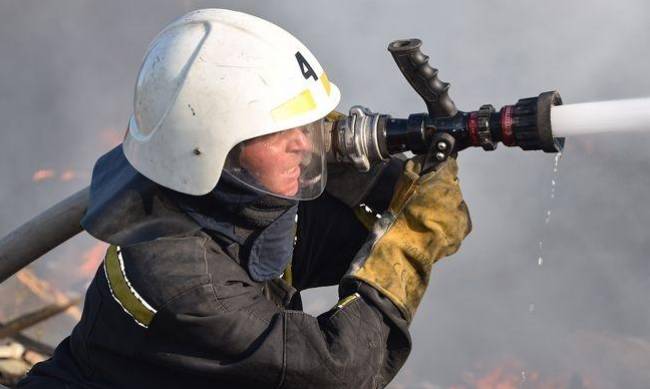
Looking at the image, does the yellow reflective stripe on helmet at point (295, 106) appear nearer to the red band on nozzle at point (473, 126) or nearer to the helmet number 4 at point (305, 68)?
the helmet number 4 at point (305, 68)

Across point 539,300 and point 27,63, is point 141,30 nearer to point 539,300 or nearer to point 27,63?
point 27,63

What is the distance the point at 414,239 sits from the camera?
306cm

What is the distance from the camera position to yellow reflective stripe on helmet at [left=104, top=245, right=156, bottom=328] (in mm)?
2802

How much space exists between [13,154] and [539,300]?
4.62 metres

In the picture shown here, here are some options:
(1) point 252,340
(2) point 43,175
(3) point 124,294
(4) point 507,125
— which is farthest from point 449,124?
(2) point 43,175

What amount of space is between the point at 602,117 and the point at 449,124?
445 mm

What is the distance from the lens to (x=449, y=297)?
7.19 meters

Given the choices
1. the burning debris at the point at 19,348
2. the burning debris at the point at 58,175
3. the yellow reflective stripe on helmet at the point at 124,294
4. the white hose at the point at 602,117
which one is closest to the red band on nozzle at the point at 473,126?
the white hose at the point at 602,117

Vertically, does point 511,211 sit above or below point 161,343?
above

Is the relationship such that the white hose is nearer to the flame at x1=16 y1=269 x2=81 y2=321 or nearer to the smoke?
the smoke

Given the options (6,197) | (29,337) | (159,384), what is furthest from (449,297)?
(159,384)

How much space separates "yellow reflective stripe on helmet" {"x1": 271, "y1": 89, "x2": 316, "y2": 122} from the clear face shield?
6 cm

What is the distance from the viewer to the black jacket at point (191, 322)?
109 inches

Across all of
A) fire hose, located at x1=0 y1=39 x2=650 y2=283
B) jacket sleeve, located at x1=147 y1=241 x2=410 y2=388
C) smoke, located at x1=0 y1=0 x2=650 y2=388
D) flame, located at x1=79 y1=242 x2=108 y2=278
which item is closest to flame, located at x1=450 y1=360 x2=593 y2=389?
smoke, located at x1=0 y1=0 x2=650 y2=388
